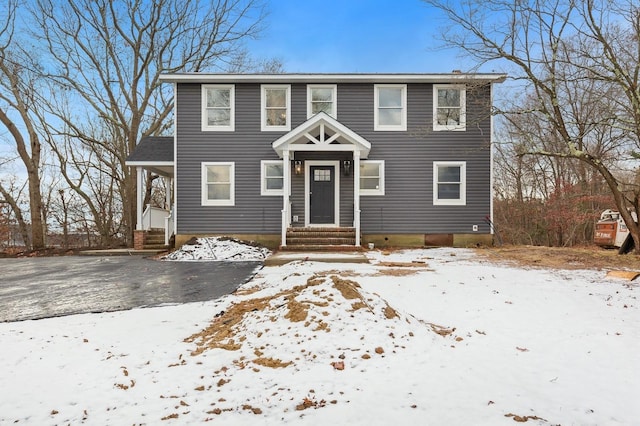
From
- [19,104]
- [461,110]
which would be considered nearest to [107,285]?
[461,110]

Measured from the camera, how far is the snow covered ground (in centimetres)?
221

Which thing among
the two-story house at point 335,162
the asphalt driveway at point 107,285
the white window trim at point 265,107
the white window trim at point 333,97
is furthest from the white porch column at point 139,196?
the white window trim at point 333,97

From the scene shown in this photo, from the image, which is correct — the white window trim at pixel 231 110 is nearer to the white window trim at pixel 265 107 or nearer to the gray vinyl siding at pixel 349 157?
the gray vinyl siding at pixel 349 157

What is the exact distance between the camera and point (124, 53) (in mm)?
17172

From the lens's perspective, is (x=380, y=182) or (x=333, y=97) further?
(x=333, y=97)

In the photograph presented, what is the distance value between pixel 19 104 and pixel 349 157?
13.9 metres

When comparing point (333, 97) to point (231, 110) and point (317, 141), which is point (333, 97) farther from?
point (231, 110)

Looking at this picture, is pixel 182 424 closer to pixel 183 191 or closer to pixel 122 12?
pixel 183 191

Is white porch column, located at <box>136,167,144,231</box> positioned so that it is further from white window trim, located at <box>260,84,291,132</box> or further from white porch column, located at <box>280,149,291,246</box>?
white porch column, located at <box>280,149,291,246</box>

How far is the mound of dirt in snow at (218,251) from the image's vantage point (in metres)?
9.75

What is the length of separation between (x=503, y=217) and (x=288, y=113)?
13898mm

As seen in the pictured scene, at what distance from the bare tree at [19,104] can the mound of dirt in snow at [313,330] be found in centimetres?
1378

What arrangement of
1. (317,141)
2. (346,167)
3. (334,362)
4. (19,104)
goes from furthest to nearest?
(19,104) → (346,167) → (317,141) → (334,362)

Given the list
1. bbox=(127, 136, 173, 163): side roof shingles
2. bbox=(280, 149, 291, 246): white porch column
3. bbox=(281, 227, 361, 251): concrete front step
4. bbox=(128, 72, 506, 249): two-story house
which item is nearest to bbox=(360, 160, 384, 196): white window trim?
bbox=(128, 72, 506, 249): two-story house
